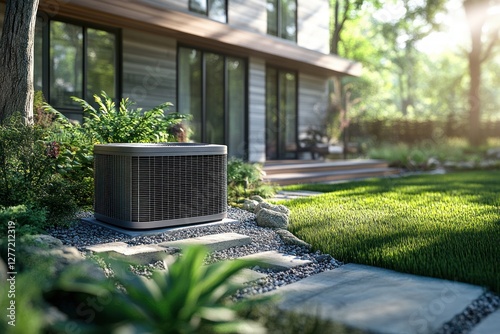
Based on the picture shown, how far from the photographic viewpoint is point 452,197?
6406 millimetres

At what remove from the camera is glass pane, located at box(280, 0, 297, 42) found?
37.2 feet

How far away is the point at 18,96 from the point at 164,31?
149 inches

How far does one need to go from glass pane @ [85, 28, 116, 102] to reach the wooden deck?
3.12 meters

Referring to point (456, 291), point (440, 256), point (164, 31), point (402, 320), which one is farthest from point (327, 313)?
point (164, 31)

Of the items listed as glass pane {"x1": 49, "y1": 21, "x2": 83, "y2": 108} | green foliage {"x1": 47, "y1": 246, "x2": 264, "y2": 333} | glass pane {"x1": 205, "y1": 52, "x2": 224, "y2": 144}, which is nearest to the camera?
green foliage {"x1": 47, "y1": 246, "x2": 264, "y2": 333}

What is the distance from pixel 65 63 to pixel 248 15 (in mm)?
4387

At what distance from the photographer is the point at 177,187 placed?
405cm

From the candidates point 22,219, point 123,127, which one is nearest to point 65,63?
point 123,127

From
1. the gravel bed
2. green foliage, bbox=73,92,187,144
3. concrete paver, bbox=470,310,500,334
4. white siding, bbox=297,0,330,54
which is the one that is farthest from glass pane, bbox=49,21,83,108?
concrete paver, bbox=470,310,500,334

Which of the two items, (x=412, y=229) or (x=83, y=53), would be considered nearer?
(x=412, y=229)

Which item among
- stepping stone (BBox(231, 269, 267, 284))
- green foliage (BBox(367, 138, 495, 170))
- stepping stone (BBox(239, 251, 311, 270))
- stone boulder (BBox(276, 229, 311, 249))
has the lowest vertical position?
stepping stone (BBox(231, 269, 267, 284))

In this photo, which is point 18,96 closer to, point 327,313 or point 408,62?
point 327,313

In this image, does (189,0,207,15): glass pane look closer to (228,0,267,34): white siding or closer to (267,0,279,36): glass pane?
(228,0,267,34): white siding

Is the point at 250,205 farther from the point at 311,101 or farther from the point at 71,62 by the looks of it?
the point at 311,101
